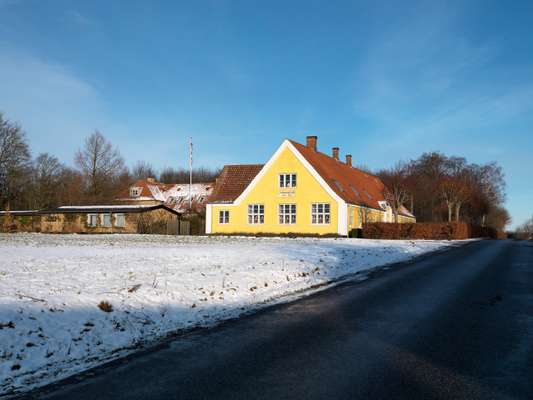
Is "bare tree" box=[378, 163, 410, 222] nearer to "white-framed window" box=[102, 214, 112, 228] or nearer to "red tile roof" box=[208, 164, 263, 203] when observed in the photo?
"red tile roof" box=[208, 164, 263, 203]

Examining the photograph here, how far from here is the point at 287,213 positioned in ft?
137

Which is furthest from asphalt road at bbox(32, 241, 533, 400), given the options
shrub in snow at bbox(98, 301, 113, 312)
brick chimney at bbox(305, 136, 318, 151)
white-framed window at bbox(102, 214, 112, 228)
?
white-framed window at bbox(102, 214, 112, 228)

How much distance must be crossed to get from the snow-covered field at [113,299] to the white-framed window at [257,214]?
2610 centimetres

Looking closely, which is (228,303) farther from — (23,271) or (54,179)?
(54,179)

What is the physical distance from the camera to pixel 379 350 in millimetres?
6426

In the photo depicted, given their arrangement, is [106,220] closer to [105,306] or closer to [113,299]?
[113,299]

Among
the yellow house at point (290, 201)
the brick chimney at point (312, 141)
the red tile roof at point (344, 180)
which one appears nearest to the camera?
the yellow house at point (290, 201)

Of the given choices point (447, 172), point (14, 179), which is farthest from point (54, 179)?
point (447, 172)

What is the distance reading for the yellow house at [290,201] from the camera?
40500mm

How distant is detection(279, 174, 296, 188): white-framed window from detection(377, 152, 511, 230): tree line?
79.2 feet

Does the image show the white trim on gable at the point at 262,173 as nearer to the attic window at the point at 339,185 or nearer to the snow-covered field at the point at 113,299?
the attic window at the point at 339,185

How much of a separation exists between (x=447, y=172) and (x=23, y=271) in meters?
81.2

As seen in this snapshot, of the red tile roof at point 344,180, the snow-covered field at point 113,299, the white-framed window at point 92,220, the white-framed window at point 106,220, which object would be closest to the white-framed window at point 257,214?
the red tile roof at point 344,180

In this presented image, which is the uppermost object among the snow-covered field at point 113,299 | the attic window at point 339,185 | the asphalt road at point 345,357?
the attic window at point 339,185
